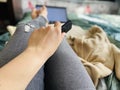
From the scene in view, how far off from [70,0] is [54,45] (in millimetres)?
1687

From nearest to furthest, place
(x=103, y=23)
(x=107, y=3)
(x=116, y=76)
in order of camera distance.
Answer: (x=116, y=76) → (x=103, y=23) → (x=107, y=3)

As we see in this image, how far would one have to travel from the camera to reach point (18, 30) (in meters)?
0.82

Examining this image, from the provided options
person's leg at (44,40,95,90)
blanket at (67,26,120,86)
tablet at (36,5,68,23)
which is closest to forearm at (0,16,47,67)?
person's leg at (44,40,95,90)

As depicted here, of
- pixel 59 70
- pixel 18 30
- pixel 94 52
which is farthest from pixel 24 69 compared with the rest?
pixel 94 52

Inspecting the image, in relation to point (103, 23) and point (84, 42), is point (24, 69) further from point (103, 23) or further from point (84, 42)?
point (103, 23)

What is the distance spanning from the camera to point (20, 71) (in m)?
0.49

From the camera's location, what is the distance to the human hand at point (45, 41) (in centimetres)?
55

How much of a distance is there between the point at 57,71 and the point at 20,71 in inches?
9.0

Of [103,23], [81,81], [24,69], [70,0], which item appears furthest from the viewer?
[70,0]

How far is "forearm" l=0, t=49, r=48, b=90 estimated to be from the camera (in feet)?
1.54

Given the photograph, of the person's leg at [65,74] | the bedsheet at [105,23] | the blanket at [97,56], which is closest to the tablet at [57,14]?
the bedsheet at [105,23]

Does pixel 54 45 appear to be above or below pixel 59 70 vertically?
above

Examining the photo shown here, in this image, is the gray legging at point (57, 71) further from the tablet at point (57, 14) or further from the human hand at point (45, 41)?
the tablet at point (57, 14)

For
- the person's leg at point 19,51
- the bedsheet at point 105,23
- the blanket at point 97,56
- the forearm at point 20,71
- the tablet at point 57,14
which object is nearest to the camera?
the forearm at point 20,71
